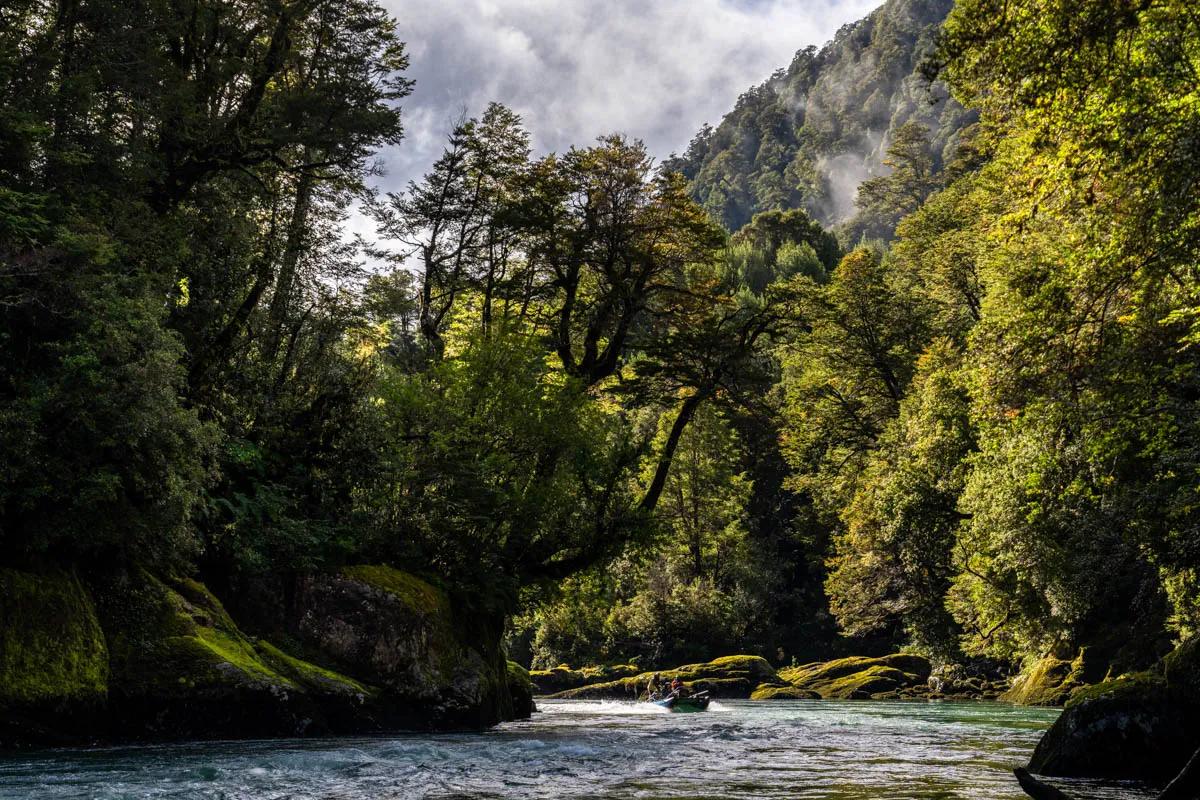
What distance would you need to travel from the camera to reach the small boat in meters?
27.5

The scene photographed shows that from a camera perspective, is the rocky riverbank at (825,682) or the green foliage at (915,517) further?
the rocky riverbank at (825,682)

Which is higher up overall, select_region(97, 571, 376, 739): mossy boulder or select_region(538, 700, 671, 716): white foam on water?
select_region(97, 571, 376, 739): mossy boulder

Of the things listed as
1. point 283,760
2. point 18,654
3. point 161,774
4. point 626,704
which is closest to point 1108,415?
point 283,760

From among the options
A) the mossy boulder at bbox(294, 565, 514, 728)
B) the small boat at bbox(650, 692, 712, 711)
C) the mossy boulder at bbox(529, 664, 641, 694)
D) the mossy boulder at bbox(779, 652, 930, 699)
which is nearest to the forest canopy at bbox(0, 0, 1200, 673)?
the mossy boulder at bbox(294, 565, 514, 728)

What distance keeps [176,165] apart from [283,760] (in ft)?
41.7

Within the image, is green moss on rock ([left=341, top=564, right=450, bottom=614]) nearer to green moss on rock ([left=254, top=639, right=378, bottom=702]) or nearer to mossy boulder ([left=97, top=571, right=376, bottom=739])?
green moss on rock ([left=254, top=639, right=378, bottom=702])

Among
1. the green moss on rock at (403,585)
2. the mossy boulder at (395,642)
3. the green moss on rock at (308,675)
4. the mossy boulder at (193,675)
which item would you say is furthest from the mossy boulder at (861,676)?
the mossy boulder at (193,675)

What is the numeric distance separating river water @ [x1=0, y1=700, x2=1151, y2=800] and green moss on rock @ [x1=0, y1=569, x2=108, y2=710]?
809 mm

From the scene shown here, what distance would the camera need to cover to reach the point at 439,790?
376 inches

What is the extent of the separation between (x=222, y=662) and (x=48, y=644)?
2571 millimetres

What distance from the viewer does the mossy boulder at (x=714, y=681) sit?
38188mm

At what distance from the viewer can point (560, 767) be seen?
11.6 meters

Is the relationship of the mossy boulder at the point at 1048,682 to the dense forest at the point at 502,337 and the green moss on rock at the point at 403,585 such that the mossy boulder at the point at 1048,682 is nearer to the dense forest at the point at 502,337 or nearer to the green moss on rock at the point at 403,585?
the dense forest at the point at 502,337

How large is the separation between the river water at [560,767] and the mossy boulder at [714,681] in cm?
2070
